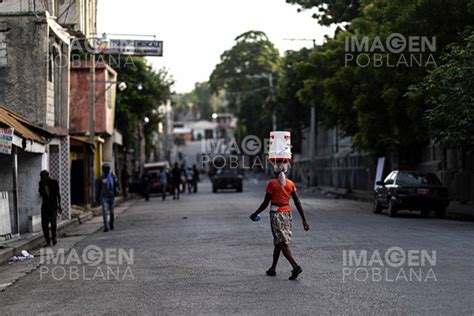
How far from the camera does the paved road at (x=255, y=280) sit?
10164 millimetres

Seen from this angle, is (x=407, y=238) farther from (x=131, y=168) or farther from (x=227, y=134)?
(x=227, y=134)

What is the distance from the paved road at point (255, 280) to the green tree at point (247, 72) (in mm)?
76187

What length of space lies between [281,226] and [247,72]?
89.2m

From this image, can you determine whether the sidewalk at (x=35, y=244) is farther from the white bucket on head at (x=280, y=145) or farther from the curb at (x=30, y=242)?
the white bucket on head at (x=280, y=145)

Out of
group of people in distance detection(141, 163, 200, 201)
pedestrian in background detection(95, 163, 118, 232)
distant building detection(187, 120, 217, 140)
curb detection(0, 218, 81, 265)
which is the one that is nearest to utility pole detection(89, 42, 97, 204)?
group of people in distance detection(141, 163, 200, 201)

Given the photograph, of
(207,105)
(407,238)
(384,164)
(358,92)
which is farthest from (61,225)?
(207,105)

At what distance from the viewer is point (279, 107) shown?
71.2 metres

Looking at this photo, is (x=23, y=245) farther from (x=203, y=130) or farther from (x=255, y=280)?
(x=203, y=130)

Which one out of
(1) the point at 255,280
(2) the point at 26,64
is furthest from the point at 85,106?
(1) the point at 255,280

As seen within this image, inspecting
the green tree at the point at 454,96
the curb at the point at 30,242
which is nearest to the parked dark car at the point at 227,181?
the curb at the point at 30,242

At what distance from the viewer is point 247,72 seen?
332ft

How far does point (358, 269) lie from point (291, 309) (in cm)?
353

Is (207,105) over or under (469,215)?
over

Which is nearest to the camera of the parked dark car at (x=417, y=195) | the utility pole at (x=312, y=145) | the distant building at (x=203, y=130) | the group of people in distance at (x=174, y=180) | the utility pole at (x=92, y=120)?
the parked dark car at (x=417, y=195)
